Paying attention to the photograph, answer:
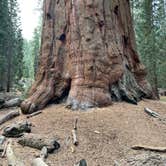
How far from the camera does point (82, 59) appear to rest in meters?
8.30

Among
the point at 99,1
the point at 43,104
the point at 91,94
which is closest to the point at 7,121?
the point at 43,104

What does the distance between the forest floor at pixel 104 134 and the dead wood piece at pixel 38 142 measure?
117 millimetres

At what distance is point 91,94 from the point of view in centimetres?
794

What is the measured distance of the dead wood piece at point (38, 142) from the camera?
611 centimetres

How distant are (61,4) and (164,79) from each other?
18563mm

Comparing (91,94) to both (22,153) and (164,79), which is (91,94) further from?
(164,79)

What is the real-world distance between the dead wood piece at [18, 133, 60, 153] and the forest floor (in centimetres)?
12

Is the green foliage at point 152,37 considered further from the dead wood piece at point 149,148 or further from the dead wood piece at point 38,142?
the dead wood piece at point 38,142

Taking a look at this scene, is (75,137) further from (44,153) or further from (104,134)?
(44,153)

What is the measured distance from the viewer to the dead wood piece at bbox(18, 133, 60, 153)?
6.11 metres

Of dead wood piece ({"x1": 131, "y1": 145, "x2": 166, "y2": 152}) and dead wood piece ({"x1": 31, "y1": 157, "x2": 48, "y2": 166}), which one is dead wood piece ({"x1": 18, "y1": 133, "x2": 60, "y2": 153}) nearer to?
dead wood piece ({"x1": 31, "y1": 157, "x2": 48, "y2": 166})

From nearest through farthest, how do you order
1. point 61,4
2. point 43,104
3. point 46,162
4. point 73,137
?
point 46,162 → point 73,137 → point 43,104 → point 61,4

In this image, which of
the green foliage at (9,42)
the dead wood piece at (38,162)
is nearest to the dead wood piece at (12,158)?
the dead wood piece at (38,162)

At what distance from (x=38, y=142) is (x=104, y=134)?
1.43m
